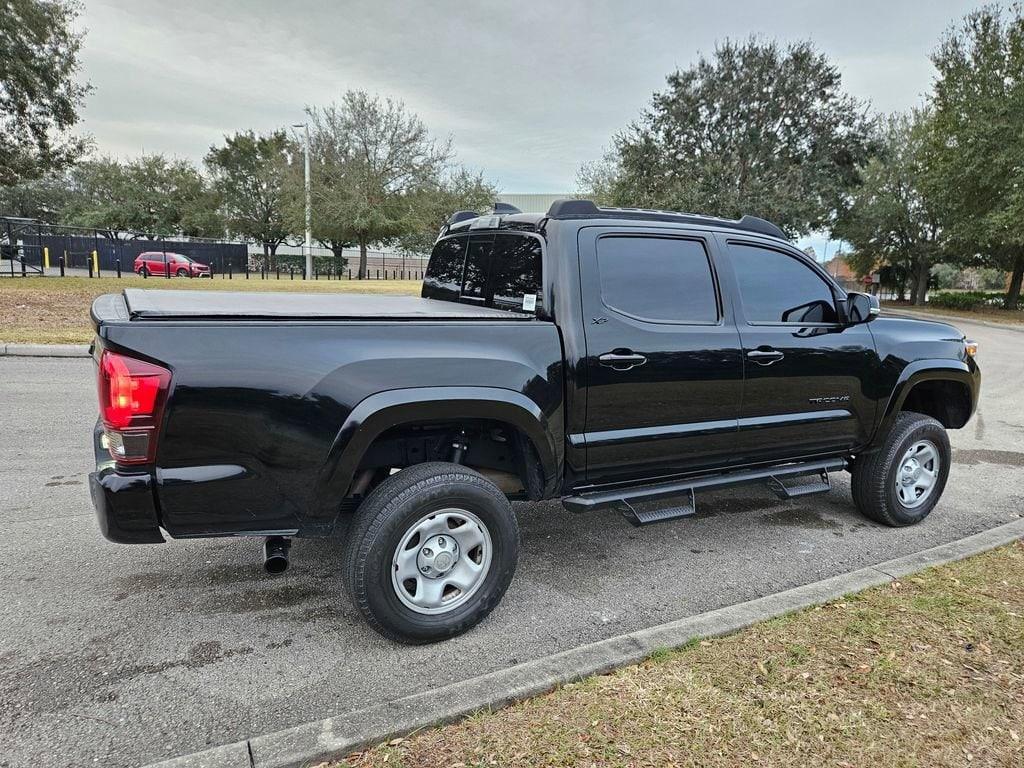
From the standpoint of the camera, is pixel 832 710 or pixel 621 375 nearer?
pixel 832 710

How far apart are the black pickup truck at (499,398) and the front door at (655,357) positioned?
11mm

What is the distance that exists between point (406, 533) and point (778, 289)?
105 inches

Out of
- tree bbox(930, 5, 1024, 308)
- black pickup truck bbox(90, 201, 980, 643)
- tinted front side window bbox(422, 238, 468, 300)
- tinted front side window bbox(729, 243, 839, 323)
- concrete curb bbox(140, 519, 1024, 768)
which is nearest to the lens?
concrete curb bbox(140, 519, 1024, 768)

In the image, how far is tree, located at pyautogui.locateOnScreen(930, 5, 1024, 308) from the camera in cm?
2302

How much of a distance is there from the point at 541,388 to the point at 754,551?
6.44 ft

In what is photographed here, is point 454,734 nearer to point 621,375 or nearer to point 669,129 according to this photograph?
point 621,375

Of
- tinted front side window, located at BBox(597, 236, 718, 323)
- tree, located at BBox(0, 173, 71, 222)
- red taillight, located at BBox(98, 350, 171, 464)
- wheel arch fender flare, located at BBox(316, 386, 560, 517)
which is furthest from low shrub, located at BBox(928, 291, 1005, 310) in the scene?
tree, located at BBox(0, 173, 71, 222)

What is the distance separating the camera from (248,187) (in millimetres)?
54000

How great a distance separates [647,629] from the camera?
9.50ft

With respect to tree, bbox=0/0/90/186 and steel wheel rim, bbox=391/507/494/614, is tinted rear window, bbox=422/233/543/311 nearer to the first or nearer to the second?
steel wheel rim, bbox=391/507/494/614

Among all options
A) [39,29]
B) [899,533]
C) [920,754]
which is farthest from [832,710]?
[39,29]

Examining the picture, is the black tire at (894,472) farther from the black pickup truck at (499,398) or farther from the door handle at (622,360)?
the door handle at (622,360)

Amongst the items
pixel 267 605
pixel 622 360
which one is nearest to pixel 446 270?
pixel 622 360

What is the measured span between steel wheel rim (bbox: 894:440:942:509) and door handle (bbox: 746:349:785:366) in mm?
1386
